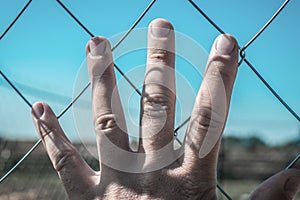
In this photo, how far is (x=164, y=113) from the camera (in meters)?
0.59

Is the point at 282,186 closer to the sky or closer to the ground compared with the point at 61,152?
closer to the ground

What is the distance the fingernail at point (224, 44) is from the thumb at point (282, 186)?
0.15 metres

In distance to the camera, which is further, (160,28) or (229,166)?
(229,166)

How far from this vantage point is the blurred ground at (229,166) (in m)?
2.84

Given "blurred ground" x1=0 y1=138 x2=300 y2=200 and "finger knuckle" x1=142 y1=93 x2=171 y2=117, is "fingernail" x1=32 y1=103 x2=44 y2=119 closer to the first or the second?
"finger knuckle" x1=142 y1=93 x2=171 y2=117

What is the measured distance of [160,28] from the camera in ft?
1.90

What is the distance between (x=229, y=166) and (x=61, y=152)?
7.09 meters

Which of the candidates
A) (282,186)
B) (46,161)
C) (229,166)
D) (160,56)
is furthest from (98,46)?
(229,166)

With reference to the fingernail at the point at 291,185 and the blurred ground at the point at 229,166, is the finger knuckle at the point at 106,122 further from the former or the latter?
the blurred ground at the point at 229,166

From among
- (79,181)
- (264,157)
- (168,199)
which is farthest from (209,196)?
(264,157)

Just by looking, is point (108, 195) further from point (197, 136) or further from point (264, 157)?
point (264, 157)

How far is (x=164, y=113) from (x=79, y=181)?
14cm

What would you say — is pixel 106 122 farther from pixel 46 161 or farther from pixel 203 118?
pixel 46 161

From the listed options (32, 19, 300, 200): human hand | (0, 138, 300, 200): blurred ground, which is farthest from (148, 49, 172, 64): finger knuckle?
(0, 138, 300, 200): blurred ground
